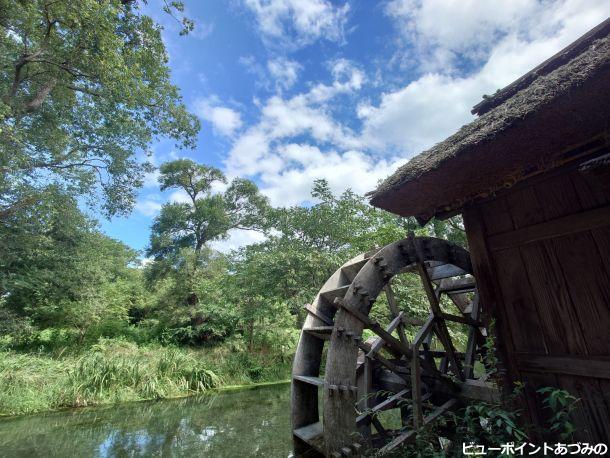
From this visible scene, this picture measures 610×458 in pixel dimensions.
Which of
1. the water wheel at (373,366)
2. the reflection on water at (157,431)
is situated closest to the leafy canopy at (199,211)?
the reflection on water at (157,431)

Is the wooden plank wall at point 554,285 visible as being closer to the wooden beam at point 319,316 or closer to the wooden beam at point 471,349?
the wooden beam at point 471,349

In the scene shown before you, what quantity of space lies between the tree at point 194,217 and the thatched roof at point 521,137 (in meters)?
12.1

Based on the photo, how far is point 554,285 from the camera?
212 cm

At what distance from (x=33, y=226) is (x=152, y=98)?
5.05m

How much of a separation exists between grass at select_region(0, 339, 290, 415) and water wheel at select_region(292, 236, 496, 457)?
5980 mm

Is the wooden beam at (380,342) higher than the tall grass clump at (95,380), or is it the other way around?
the wooden beam at (380,342)

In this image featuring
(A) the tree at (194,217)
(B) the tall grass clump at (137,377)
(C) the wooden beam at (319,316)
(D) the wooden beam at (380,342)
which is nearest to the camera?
(D) the wooden beam at (380,342)

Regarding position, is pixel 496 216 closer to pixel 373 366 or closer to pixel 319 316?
pixel 319 316

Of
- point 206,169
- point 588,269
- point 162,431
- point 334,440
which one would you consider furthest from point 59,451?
point 206,169

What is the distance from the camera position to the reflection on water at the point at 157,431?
434 centimetres

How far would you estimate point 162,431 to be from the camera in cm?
521

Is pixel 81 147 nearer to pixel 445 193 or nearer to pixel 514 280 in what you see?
pixel 445 193

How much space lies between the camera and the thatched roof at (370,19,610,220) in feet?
5.59

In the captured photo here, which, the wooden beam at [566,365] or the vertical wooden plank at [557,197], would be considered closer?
the wooden beam at [566,365]
